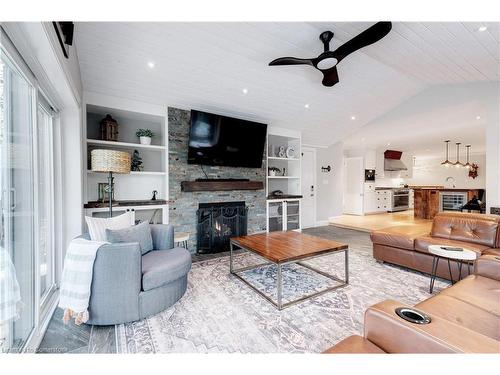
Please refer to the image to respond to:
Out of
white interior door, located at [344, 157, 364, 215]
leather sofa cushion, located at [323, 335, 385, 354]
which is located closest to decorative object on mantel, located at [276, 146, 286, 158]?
white interior door, located at [344, 157, 364, 215]

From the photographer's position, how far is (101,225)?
88.8 inches

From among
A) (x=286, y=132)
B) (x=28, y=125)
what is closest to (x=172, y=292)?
(x=28, y=125)

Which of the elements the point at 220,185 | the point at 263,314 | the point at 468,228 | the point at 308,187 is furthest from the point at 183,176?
the point at 468,228

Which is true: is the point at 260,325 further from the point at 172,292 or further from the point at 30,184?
the point at 30,184

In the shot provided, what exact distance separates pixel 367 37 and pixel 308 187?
4.41 meters

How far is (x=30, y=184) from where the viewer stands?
1.67m

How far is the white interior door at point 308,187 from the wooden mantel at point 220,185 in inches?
80.0

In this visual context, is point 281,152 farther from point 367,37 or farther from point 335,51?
point 367,37

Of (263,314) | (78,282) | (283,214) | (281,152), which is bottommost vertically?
(263,314)

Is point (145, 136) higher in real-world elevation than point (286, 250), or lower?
higher

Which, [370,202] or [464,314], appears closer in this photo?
[464,314]

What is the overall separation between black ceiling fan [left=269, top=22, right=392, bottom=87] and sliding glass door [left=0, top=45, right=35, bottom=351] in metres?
2.25

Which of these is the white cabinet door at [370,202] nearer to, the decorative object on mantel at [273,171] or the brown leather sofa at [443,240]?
the decorative object on mantel at [273,171]

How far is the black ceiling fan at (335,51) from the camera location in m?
2.06
